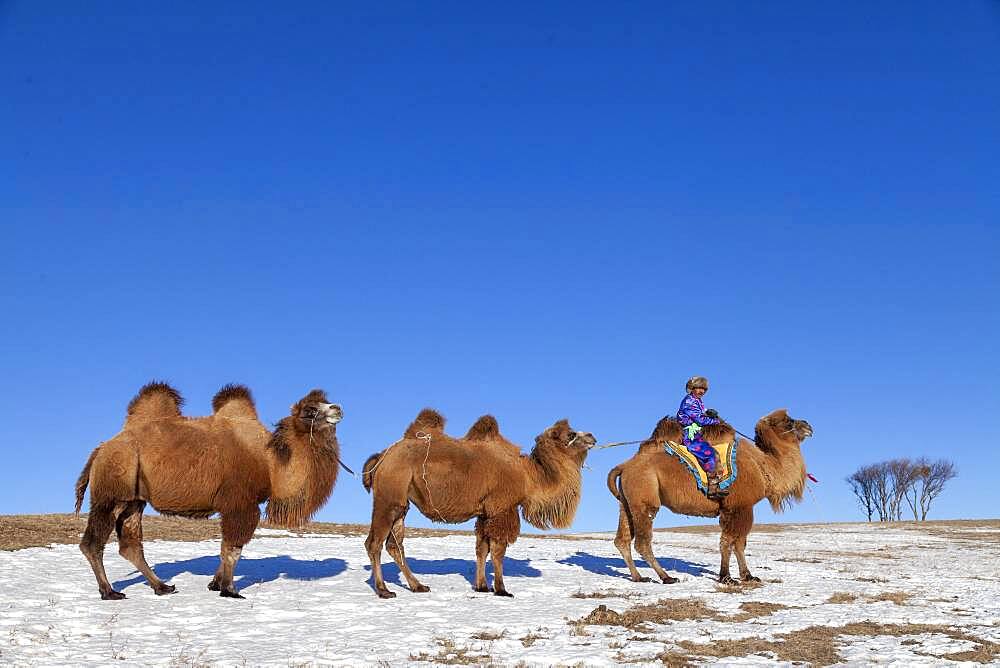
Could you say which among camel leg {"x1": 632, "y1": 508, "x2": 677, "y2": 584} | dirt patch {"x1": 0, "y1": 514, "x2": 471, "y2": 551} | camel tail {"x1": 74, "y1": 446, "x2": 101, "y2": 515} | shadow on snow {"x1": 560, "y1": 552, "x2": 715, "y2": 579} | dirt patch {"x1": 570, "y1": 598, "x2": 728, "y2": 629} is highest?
camel tail {"x1": 74, "y1": 446, "x2": 101, "y2": 515}

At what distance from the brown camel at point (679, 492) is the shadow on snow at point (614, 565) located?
0.97 m

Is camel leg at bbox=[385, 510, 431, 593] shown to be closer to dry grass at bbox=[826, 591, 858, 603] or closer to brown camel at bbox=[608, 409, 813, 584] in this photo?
brown camel at bbox=[608, 409, 813, 584]

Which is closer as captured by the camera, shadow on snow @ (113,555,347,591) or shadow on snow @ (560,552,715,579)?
shadow on snow @ (113,555,347,591)

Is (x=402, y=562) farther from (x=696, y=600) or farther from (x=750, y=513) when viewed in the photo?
(x=750, y=513)

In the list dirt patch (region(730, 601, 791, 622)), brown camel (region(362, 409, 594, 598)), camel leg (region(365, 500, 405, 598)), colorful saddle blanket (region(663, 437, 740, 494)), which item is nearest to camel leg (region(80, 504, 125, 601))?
camel leg (region(365, 500, 405, 598))

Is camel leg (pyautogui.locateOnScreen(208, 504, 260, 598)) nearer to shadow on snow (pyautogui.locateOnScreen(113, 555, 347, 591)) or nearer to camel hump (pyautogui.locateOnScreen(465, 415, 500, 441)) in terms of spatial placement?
shadow on snow (pyautogui.locateOnScreen(113, 555, 347, 591))

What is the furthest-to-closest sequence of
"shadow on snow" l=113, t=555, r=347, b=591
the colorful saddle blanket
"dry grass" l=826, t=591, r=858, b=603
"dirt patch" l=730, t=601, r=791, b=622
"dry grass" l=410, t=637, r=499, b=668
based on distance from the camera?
1. the colorful saddle blanket
2. "shadow on snow" l=113, t=555, r=347, b=591
3. "dry grass" l=826, t=591, r=858, b=603
4. "dirt patch" l=730, t=601, r=791, b=622
5. "dry grass" l=410, t=637, r=499, b=668

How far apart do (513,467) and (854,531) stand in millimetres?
29805

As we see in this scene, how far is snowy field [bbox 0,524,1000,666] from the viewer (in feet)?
27.8

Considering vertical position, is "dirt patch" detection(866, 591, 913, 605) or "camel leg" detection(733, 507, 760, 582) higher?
"camel leg" detection(733, 507, 760, 582)

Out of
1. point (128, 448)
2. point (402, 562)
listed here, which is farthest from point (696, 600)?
point (128, 448)

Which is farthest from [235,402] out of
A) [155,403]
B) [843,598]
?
[843,598]

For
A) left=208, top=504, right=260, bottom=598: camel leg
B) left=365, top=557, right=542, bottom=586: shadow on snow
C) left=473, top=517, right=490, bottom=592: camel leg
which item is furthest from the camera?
left=365, top=557, right=542, bottom=586: shadow on snow

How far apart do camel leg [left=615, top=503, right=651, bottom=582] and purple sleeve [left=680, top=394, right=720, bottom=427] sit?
6.78 ft
